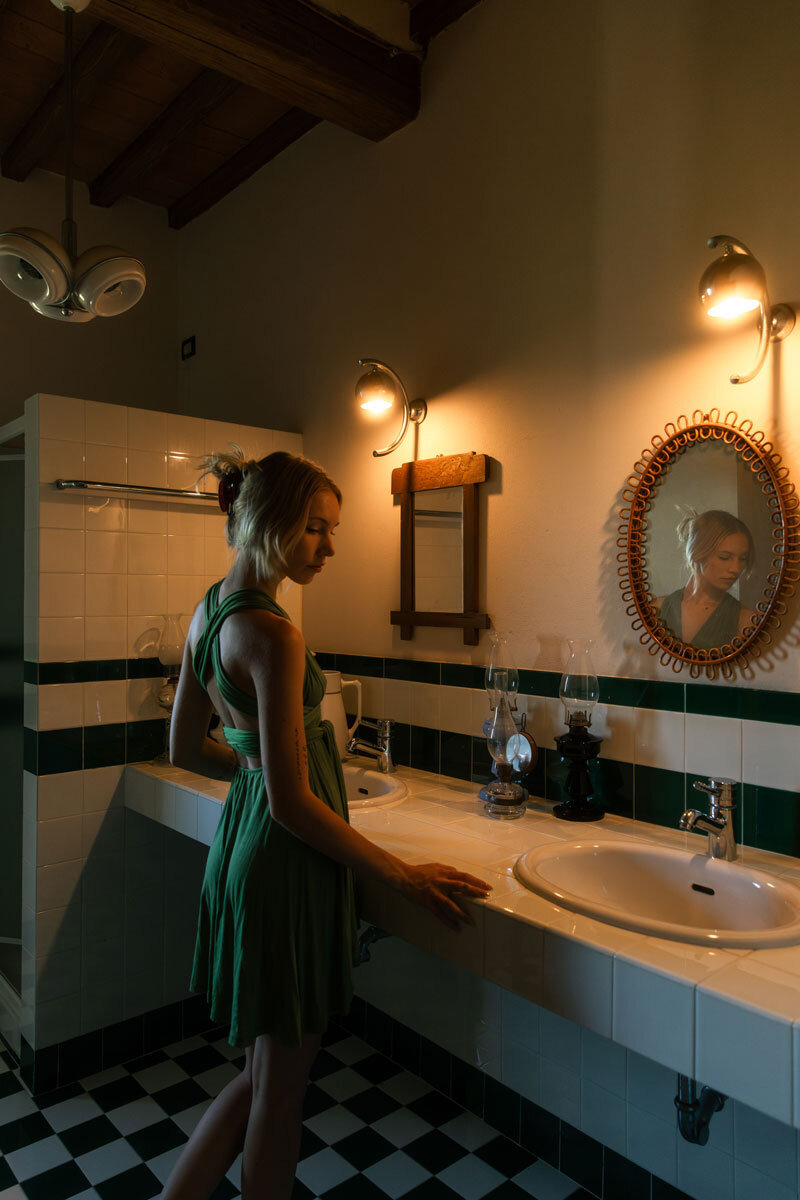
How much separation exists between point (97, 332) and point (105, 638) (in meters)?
1.62

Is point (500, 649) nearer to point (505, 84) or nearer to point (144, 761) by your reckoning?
point (144, 761)

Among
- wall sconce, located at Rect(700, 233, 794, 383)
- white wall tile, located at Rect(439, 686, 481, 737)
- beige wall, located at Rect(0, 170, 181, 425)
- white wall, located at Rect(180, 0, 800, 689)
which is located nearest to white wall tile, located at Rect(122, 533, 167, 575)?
white wall, located at Rect(180, 0, 800, 689)

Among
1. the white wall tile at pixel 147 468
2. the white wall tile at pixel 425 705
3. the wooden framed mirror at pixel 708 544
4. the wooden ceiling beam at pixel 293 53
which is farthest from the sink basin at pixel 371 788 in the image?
the wooden ceiling beam at pixel 293 53

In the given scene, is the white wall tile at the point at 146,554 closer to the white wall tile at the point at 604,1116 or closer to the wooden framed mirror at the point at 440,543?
the wooden framed mirror at the point at 440,543

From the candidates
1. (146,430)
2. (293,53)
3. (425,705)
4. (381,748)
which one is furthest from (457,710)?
(293,53)

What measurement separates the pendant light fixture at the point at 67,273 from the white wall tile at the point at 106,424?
38 centimetres

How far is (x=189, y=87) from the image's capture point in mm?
2770

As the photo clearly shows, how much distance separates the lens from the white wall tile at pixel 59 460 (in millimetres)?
2299

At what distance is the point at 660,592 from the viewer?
180 centimetres

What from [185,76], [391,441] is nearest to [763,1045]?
[391,441]

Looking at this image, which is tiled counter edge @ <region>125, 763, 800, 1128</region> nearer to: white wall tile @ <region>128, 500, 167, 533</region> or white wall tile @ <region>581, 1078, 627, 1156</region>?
white wall tile @ <region>581, 1078, 627, 1156</region>

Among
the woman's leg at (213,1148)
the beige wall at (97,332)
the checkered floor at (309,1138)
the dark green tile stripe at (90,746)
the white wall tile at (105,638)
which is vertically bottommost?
the checkered floor at (309,1138)

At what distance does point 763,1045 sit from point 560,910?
0.39 m

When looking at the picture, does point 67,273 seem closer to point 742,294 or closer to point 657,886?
point 742,294
